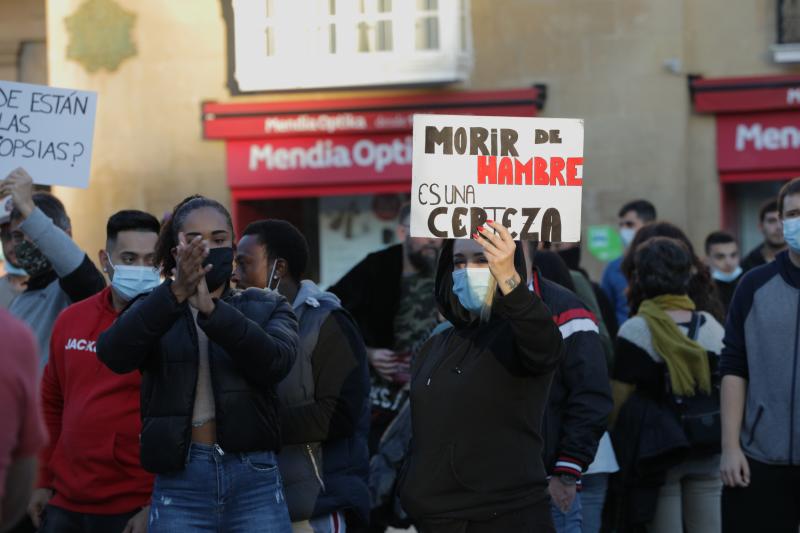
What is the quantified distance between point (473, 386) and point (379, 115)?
10.2 m

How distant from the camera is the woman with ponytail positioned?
4.38 m

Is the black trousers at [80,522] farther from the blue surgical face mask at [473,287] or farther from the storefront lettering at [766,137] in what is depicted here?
the storefront lettering at [766,137]

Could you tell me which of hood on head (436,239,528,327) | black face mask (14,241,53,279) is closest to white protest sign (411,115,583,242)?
hood on head (436,239,528,327)

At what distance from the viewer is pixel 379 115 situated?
14523mm

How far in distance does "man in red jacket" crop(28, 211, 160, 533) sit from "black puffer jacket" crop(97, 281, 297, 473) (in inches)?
24.3

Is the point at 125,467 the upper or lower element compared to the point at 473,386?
lower

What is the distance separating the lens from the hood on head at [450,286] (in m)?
4.70

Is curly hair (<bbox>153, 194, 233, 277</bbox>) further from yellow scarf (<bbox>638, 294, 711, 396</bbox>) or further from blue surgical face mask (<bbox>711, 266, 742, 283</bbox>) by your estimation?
blue surgical face mask (<bbox>711, 266, 742, 283</bbox>)

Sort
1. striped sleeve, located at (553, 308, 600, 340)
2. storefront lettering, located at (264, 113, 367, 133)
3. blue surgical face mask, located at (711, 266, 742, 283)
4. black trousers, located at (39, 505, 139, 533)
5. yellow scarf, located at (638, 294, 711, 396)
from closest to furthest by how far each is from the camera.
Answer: black trousers, located at (39, 505, 139, 533), striped sleeve, located at (553, 308, 600, 340), yellow scarf, located at (638, 294, 711, 396), blue surgical face mask, located at (711, 266, 742, 283), storefront lettering, located at (264, 113, 367, 133)

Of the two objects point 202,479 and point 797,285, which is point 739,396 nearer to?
point 797,285

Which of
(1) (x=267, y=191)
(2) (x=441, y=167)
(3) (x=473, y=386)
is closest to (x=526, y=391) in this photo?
(3) (x=473, y=386)

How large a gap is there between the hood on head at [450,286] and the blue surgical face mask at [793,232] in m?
1.32

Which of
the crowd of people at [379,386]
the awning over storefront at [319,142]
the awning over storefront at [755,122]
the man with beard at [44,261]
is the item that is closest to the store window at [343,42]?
the awning over storefront at [319,142]

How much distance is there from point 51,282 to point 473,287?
2377 millimetres
